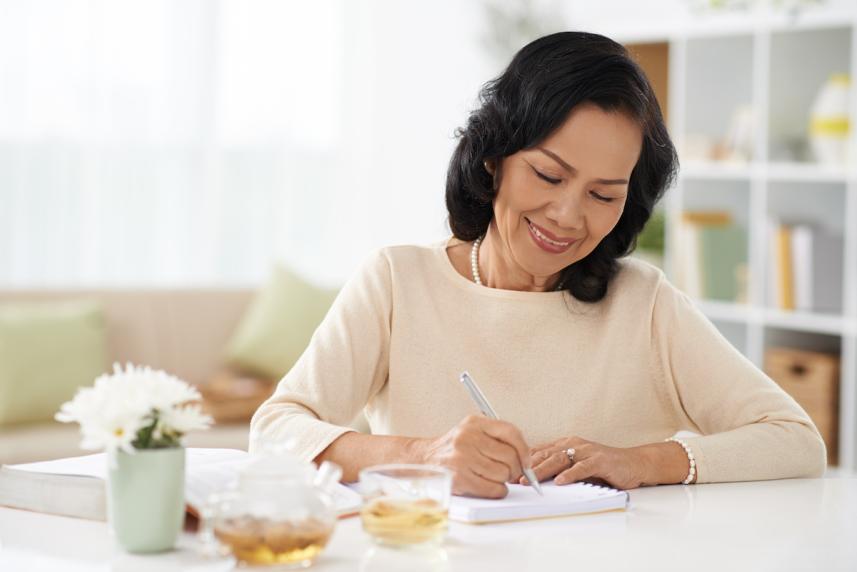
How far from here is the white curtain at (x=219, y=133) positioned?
4426mm

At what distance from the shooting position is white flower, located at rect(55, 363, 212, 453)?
3.49ft

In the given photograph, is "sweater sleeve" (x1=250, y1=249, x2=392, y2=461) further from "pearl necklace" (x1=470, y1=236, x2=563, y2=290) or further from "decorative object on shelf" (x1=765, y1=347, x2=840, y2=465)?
"decorative object on shelf" (x1=765, y1=347, x2=840, y2=465)

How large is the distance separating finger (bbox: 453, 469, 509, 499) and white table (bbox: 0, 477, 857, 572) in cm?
7

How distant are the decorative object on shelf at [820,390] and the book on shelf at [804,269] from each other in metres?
0.18

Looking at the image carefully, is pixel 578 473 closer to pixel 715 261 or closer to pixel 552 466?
pixel 552 466

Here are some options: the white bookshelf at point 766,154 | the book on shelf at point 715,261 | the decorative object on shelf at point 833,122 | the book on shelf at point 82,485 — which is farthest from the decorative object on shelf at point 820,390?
the book on shelf at point 82,485

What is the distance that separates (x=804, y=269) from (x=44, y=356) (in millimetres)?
2565

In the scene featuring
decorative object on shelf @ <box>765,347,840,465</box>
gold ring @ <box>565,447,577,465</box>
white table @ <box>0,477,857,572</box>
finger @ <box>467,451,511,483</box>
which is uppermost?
finger @ <box>467,451,511,483</box>

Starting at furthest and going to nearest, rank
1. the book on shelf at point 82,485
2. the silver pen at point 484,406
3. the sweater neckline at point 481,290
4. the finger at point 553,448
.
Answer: the sweater neckline at point 481,290, the finger at point 553,448, the silver pen at point 484,406, the book on shelf at point 82,485

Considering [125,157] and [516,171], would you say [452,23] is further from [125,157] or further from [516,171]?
[516,171]

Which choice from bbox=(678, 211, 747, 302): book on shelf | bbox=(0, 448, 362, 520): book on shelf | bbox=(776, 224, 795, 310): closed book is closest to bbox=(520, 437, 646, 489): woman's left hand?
bbox=(0, 448, 362, 520): book on shelf

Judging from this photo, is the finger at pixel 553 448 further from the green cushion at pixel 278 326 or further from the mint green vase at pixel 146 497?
the green cushion at pixel 278 326

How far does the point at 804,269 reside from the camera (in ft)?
13.1

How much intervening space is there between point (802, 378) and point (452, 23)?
2527 mm
